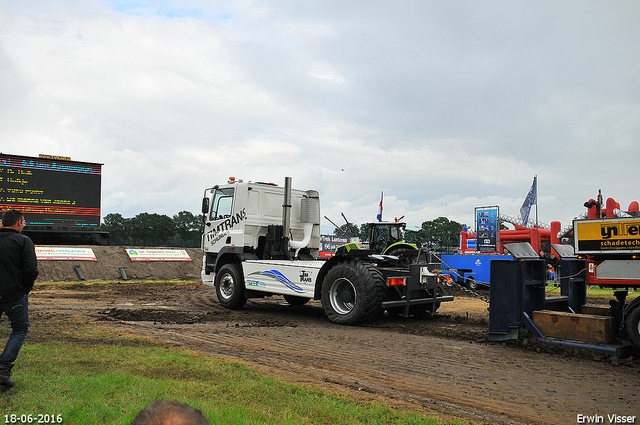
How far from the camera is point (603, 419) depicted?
170 inches

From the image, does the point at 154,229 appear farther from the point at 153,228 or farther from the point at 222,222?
the point at 222,222

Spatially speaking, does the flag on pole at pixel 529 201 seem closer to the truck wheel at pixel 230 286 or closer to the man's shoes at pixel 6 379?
the truck wheel at pixel 230 286

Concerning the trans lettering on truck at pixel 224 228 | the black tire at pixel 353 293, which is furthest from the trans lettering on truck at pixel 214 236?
the black tire at pixel 353 293

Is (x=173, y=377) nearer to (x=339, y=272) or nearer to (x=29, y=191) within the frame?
(x=339, y=272)

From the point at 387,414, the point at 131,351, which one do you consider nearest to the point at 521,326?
the point at 387,414

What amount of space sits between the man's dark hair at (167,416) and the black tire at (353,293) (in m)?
7.66

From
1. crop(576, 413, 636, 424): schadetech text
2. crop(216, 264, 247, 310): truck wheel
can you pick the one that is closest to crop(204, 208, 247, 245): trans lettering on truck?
crop(216, 264, 247, 310): truck wheel

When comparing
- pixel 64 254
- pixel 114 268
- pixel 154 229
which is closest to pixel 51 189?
pixel 64 254

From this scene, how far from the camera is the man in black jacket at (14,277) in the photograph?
4.94m

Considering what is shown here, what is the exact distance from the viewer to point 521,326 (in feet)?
25.0

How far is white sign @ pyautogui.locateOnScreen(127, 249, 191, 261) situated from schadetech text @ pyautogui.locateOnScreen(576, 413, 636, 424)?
2358 cm

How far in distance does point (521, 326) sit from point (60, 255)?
21.1 m

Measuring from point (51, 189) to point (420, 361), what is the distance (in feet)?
65.5

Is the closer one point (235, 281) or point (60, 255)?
point (235, 281)
